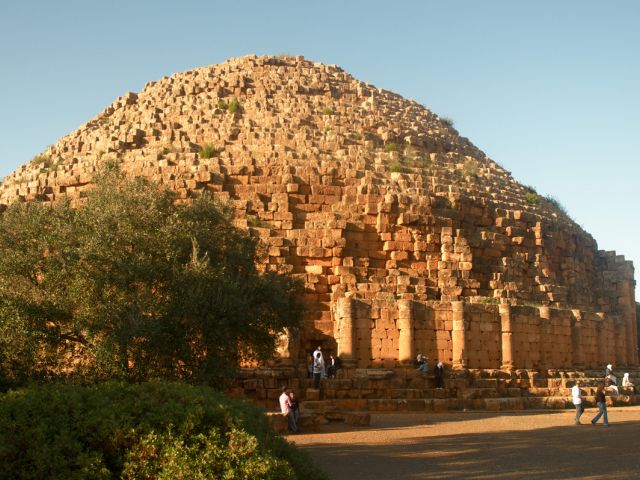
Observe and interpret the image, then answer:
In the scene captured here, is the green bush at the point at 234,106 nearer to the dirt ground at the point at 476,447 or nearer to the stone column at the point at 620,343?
the dirt ground at the point at 476,447

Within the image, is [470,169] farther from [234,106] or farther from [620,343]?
[234,106]

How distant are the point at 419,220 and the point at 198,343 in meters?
12.8

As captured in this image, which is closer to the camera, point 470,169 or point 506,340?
point 506,340

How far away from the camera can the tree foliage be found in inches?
556

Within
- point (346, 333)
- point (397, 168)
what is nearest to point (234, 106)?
point (397, 168)

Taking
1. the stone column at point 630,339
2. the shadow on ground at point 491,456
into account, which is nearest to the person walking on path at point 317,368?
the shadow on ground at point 491,456

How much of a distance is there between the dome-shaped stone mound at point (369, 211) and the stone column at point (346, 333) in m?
0.04

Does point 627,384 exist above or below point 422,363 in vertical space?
below

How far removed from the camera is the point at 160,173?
26.4 meters

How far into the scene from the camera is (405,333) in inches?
924

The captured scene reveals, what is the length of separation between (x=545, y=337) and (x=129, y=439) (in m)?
19.4

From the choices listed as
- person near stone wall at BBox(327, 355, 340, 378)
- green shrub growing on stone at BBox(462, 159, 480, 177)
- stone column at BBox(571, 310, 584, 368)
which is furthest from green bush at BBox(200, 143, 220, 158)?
stone column at BBox(571, 310, 584, 368)

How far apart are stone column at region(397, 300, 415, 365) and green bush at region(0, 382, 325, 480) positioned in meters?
14.1

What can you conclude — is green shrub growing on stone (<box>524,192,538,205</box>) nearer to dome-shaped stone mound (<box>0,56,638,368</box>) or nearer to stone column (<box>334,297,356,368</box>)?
dome-shaped stone mound (<box>0,56,638,368</box>)
